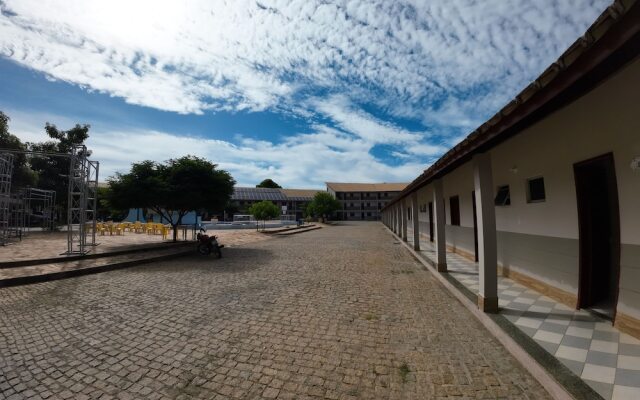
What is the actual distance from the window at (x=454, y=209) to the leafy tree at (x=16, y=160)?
2530 cm

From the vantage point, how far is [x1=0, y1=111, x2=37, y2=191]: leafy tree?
18.2 meters

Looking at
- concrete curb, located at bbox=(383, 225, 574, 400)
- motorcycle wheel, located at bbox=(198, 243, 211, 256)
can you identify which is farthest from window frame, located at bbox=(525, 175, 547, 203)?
motorcycle wheel, located at bbox=(198, 243, 211, 256)

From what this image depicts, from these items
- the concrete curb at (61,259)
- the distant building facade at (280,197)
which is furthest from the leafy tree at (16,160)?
the distant building facade at (280,197)

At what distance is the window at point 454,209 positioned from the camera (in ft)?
35.3

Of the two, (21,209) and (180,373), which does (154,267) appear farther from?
(21,209)

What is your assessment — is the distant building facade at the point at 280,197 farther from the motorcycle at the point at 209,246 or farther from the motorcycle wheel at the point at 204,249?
the motorcycle at the point at 209,246

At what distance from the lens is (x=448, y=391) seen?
8.88 ft

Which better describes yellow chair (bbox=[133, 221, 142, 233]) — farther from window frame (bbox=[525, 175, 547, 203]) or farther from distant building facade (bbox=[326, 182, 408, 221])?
distant building facade (bbox=[326, 182, 408, 221])

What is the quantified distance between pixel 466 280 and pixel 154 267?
8.99m

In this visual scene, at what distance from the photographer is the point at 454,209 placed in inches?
436

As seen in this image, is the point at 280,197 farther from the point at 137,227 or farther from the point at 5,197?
the point at 5,197

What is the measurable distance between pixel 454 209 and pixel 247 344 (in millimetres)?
9706

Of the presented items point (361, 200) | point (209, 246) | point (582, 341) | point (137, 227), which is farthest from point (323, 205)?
point (582, 341)

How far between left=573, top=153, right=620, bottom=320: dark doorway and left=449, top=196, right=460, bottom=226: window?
6016 millimetres
